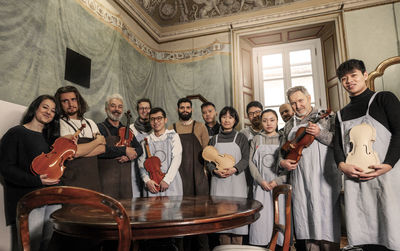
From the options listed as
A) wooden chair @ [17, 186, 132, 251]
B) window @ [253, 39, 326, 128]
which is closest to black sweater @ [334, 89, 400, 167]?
wooden chair @ [17, 186, 132, 251]

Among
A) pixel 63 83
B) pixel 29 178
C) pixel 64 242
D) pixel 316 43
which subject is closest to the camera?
pixel 29 178

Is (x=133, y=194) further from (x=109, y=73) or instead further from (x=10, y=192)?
(x=109, y=73)

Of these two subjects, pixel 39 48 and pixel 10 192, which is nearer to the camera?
pixel 10 192

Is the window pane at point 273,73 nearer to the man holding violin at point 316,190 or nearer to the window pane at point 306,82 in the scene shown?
the window pane at point 306,82

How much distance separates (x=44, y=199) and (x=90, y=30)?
158 inches

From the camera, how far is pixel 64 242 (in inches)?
87.0

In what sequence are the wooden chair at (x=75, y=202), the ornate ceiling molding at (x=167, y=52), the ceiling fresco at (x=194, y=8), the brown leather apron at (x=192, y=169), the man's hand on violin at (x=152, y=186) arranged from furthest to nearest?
the ceiling fresco at (x=194, y=8), the ornate ceiling molding at (x=167, y=52), the brown leather apron at (x=192, y=169), the man's hand on violin at (x=152, y=186), the wooden chair at (x=75, y=202)

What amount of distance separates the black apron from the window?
4659 millimetres

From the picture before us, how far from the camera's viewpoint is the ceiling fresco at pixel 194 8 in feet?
20.1

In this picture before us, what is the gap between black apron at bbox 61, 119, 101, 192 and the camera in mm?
2404

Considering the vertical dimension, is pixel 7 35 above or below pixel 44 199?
above

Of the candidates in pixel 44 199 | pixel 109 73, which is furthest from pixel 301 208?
pixel 109 73

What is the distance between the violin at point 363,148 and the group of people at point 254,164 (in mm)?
53

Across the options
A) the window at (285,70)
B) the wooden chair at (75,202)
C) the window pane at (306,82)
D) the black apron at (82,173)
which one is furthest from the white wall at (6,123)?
the window pane at (306,82)
